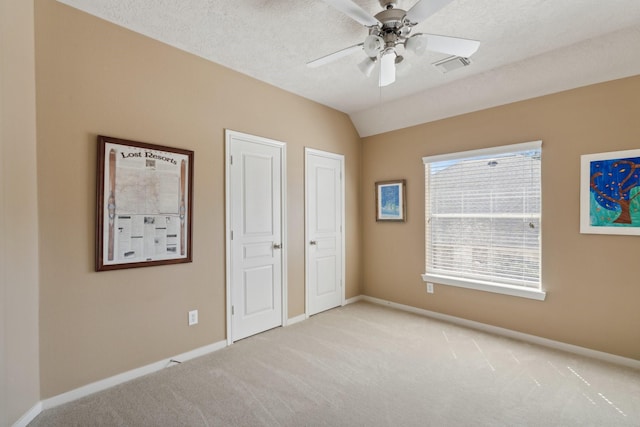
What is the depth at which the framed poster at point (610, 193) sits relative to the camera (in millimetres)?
2543

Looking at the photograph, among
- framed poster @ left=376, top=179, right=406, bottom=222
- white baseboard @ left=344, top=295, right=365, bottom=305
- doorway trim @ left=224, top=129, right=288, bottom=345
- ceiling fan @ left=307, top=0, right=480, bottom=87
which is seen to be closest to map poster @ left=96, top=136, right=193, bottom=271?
doorway trim @ left=224, top=129, right=288, bottom=345

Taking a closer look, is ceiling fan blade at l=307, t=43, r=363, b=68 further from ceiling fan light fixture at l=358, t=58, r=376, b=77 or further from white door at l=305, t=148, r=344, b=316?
white door at l=305, t=148, r=344, b=316

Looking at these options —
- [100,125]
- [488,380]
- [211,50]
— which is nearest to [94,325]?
[100,125]

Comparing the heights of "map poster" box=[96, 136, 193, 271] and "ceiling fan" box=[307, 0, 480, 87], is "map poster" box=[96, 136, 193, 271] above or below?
below

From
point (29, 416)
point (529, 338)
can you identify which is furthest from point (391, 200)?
point (29, 416)

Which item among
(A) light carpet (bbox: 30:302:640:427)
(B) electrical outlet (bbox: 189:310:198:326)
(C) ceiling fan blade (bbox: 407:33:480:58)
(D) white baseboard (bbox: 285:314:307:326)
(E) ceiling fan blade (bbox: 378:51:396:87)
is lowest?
(A) light carpet (bbox: 30:302:640:427)

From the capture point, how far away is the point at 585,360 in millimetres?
2701

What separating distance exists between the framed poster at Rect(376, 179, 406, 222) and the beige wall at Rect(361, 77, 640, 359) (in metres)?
0.67

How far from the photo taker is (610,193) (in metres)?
2.64

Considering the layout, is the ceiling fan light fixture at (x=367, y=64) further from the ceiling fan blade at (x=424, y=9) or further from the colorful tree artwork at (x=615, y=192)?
the colorful tree artwork at (x=615, y=192)

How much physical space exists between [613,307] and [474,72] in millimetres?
2560

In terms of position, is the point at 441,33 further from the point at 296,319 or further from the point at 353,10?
the point at 296,319

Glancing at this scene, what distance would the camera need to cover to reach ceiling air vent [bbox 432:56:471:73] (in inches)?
110

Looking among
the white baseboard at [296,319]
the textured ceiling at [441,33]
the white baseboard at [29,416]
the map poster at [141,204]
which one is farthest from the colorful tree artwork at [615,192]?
the white baseboard at [29,416]
